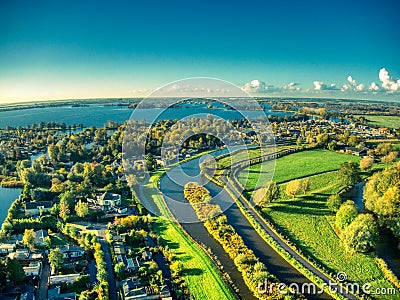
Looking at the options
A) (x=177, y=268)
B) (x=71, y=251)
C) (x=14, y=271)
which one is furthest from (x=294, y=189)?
(x=14, y=271)

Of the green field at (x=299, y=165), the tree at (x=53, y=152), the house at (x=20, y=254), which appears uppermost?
the tree at (x=53, y=152)

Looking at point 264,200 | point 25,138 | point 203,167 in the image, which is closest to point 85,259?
point 264,200

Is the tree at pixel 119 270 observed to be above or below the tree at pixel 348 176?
below

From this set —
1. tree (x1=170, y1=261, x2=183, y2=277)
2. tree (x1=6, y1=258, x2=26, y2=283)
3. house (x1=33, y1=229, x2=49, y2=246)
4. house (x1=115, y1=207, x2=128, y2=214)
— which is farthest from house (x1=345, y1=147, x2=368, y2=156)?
tree (x1=6, y1=258, x2=26, y2=283)

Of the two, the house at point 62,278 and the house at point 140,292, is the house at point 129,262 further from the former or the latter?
the house at point 62,278

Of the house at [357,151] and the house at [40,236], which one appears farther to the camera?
the house at [357,151]

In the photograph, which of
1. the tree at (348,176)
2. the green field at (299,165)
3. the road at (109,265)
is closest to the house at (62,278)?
the road at (109,265)

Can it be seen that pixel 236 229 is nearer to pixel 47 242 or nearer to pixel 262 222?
pixel 262 222
